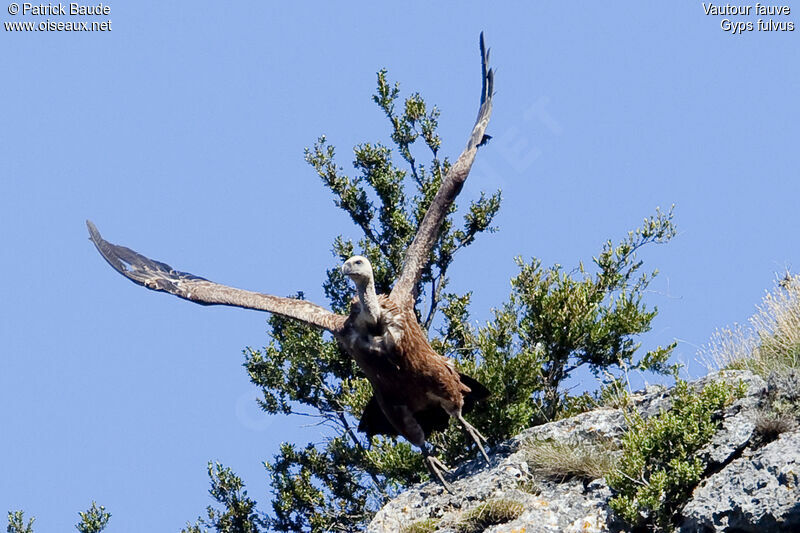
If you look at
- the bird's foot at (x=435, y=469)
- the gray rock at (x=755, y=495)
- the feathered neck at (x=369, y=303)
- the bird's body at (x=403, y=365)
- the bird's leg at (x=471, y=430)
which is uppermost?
the feathered neck at (x=369, y=303)

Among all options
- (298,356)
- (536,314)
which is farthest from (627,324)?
(298,356)

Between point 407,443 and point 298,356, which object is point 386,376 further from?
point 298,356

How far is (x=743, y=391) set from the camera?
10367 millimetres

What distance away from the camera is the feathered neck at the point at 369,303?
11711 millimetres

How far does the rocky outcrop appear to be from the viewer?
29.2 feet

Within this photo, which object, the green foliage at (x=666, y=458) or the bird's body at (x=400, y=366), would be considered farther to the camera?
the bird's body at (x=400, y=366)

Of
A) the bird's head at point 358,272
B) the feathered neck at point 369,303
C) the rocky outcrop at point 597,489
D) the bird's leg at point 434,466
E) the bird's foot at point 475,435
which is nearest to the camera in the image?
the rocky outcrop at point 597,489

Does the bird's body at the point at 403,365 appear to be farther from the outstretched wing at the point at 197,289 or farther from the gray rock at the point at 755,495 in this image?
the gray rock at the point at 755,495

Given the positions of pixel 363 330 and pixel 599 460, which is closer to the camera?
pixel 599 460

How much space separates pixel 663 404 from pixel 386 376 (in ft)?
8.55

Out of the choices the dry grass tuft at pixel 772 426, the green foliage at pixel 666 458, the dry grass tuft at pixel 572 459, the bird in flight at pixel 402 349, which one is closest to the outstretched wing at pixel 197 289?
the bird in flight at pixel 402 349

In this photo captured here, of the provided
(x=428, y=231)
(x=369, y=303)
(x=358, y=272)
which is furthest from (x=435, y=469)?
(x=428, y=231)

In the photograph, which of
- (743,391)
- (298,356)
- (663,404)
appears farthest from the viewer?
(298,356)

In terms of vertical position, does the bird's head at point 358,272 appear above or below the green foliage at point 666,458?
above
